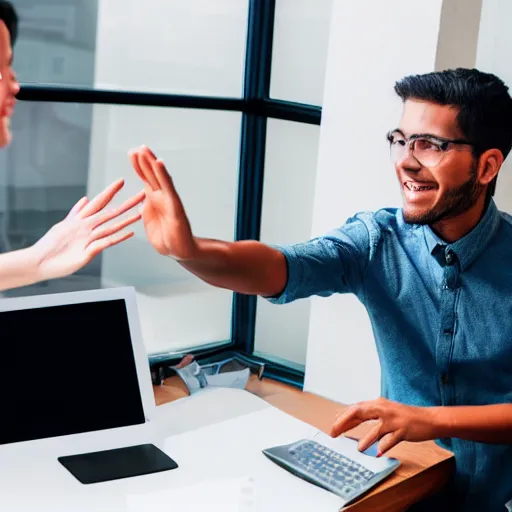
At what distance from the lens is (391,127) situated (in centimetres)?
260

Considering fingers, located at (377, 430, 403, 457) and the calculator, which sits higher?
fingers, located at (377, 430, 403, 457)

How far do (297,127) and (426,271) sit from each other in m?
1.07

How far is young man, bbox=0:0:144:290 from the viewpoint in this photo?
1.82 metres

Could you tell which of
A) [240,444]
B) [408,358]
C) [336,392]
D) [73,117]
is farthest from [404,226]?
[73,117]

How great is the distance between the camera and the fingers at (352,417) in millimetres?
1783

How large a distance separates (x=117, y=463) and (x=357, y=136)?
1260 millimetres

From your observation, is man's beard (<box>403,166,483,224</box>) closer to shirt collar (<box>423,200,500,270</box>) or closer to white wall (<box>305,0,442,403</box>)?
shirt collar (<box>423,200,500,270</box>)

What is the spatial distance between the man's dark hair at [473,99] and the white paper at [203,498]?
85 cm

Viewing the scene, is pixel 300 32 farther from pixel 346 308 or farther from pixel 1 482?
pixel 1 482

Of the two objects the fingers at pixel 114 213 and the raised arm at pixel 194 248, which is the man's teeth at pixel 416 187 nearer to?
the raised arm at pixel 194 248

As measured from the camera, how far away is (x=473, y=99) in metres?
1.97

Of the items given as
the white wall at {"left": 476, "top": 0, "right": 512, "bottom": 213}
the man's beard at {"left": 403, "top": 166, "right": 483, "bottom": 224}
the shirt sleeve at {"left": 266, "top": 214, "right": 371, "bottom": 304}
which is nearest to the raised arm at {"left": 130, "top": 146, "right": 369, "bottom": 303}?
the shirt sleeve at {"left": 266, "top": 214, "right": 371, "bottom": 304}

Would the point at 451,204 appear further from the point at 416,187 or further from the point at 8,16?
the point at 8,16

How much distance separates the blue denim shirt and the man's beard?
7 cm
